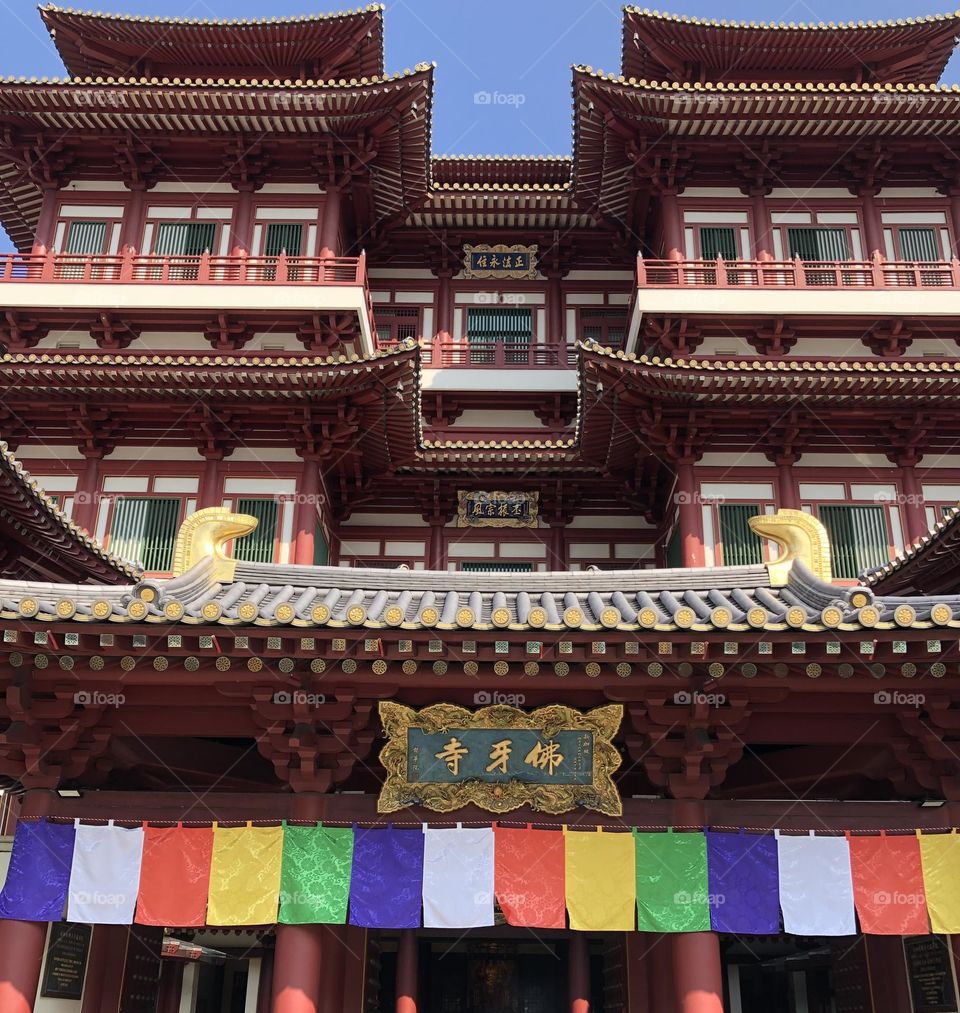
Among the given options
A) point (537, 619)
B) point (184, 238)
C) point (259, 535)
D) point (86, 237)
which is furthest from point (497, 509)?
point (537, 619)

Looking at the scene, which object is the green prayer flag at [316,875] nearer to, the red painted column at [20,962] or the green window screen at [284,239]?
the red painted column at [20,962]

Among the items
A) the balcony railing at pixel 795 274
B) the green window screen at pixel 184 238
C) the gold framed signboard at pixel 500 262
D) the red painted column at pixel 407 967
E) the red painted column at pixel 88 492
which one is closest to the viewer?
the red painted column at pixel 407 967

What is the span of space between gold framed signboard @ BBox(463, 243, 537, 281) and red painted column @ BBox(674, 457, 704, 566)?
8300mm

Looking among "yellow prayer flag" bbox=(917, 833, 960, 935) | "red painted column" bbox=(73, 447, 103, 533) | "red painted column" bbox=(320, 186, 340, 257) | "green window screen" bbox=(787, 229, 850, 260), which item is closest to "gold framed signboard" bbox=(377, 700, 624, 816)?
"yellow prayer flag" bbox=(917, 833, 960, 935)

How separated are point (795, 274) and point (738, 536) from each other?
5.93 meters

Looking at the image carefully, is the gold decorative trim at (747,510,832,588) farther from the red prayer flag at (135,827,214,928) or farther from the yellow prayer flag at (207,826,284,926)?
the red prayer flag at (135,827,214,928)

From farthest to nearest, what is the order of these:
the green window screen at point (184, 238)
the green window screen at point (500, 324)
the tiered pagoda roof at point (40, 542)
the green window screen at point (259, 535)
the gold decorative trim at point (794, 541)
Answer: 1. the green window screen at point (500, 324)
2. the green window screen at point (184, 238)
3. the green window screen at point (259, 535)
4. the tiered pagoda roof at point (40, 542)
5. the gold decorative trim at point (794, 541)

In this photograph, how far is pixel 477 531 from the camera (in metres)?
21.8

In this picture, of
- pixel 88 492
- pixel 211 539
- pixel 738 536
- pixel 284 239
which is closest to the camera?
pixel 211 539

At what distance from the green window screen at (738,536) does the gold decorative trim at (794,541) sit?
8.18m

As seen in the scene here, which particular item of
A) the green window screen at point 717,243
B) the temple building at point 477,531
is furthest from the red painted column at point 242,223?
the green window screen at point 717,243

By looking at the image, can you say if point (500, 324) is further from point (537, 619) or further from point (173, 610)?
point (173, 610)

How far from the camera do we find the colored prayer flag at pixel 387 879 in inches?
348

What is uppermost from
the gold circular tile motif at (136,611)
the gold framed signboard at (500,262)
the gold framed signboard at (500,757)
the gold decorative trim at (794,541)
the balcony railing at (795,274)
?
the gold framed signboard at (500,262)
